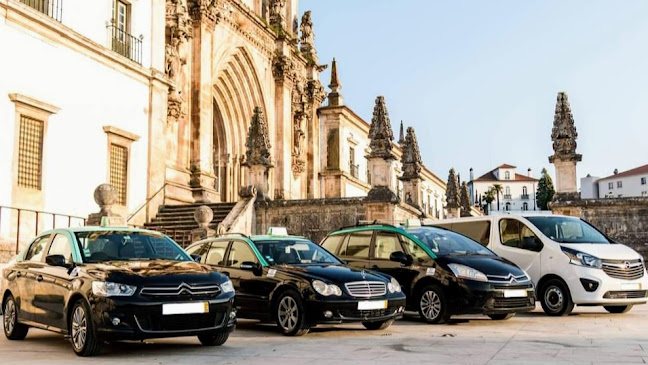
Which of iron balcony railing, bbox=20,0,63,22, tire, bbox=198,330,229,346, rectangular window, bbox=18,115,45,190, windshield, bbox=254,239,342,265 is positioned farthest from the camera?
iron balcony railing, bbox=20,0,63,22

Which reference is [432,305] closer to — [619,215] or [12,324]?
[12,324]

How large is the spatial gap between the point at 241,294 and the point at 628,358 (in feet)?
18.6

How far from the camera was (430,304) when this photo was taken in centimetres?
1195

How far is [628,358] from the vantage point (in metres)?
7.68

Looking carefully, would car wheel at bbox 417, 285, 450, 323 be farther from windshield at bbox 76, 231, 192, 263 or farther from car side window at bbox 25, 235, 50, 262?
car side window at bbox 25, 235, 50, 262

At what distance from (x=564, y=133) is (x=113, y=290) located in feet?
58.1

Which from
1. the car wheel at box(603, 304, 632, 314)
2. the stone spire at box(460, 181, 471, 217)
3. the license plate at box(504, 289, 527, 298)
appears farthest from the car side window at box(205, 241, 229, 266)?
the stone spire at box(460, 181, 471, 217)

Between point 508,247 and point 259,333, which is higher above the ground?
point 508,247

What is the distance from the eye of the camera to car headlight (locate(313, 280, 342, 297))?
9.95 m

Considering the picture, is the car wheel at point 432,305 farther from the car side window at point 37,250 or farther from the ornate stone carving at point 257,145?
the ornate stone carving at point 257,145

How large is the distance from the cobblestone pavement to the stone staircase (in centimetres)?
1153

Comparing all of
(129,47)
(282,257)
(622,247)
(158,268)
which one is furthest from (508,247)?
(129,47)

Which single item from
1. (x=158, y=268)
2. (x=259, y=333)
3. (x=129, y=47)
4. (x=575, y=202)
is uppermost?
(x=129, y=47)

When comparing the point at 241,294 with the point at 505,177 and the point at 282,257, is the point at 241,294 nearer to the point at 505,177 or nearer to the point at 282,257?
the point at 282,257
